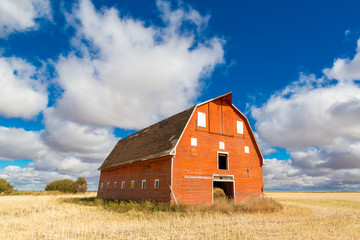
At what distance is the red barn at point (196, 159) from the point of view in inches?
635

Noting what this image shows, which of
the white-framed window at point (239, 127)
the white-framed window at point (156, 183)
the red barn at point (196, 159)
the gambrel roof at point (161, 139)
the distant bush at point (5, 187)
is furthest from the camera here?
the distant bush at point (5, 187)

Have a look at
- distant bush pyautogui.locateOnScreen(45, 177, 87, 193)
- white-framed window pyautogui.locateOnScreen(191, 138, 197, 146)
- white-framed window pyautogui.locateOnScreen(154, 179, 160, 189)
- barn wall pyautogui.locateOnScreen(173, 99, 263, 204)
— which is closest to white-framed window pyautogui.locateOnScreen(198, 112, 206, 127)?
barn wall pyautogui.locateOnScreen(173, 99, 263, 204)

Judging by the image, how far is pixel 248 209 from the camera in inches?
535

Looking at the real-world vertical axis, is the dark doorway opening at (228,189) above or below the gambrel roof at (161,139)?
below

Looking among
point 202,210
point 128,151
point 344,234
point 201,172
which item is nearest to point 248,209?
point 202,210

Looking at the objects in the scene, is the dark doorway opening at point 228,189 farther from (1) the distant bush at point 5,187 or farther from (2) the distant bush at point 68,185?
(1) the distant bush at point 5,187

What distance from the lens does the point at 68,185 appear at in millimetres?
48281

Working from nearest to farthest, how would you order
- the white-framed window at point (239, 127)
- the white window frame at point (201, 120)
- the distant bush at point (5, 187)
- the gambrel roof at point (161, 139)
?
1. the gambrel roof at point (161, 139)
2. the white window frame at point (201, 120)
3. the white-framed window at point (239, 127)
4. the distant bush at point (5, 187)

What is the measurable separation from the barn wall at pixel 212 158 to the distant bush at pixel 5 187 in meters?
43.0

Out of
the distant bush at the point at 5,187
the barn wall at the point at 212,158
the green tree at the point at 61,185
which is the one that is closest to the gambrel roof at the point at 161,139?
the barn wall at the point at 212,158

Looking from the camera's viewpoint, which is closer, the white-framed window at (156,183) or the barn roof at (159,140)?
the white-framed window at (156,183)

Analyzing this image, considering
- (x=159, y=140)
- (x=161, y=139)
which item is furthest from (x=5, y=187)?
(x=161, y=139)

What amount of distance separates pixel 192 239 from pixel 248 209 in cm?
752

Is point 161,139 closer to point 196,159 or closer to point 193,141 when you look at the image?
point 193,141
